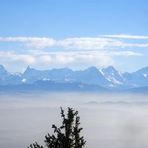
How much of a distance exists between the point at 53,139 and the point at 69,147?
0.92 metres

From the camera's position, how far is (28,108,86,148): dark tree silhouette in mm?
15984

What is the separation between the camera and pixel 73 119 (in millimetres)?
16344

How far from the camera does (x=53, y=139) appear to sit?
53.9ft

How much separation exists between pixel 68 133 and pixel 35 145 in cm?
107

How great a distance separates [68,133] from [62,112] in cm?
64

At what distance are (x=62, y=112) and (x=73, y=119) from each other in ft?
1.22

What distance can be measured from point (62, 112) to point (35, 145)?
4.03 ft

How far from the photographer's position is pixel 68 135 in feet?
52.7

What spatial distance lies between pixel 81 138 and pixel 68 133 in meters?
0.45

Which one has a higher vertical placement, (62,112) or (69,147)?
(62,112)

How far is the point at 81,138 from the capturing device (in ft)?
53.6

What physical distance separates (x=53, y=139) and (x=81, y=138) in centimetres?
81

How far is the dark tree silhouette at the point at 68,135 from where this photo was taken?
15984mm

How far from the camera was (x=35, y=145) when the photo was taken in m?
16.4
